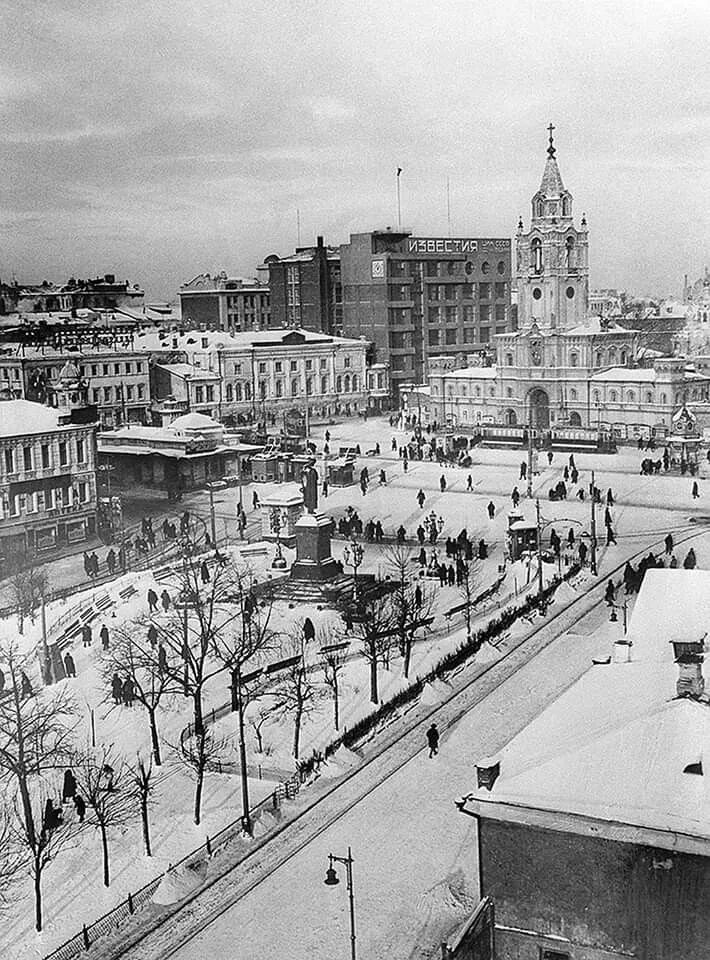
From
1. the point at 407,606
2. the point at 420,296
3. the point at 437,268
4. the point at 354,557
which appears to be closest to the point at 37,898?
the point at 407,606

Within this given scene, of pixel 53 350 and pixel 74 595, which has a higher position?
pixel 53 350

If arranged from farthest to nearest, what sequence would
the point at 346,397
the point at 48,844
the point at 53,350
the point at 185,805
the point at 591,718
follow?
the point at 346,397, the point at 53,350, the point at 185,805, the point at 48,844, the point at 591,718

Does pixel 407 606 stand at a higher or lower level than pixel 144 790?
higher

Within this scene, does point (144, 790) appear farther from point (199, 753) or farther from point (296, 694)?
point (296, 694)

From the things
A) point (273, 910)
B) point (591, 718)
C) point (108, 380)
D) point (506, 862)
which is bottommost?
point (273, 910)

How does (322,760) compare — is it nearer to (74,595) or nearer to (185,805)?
(185,805)

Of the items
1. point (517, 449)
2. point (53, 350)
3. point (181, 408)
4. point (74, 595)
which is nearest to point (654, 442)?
point (517, 449)
